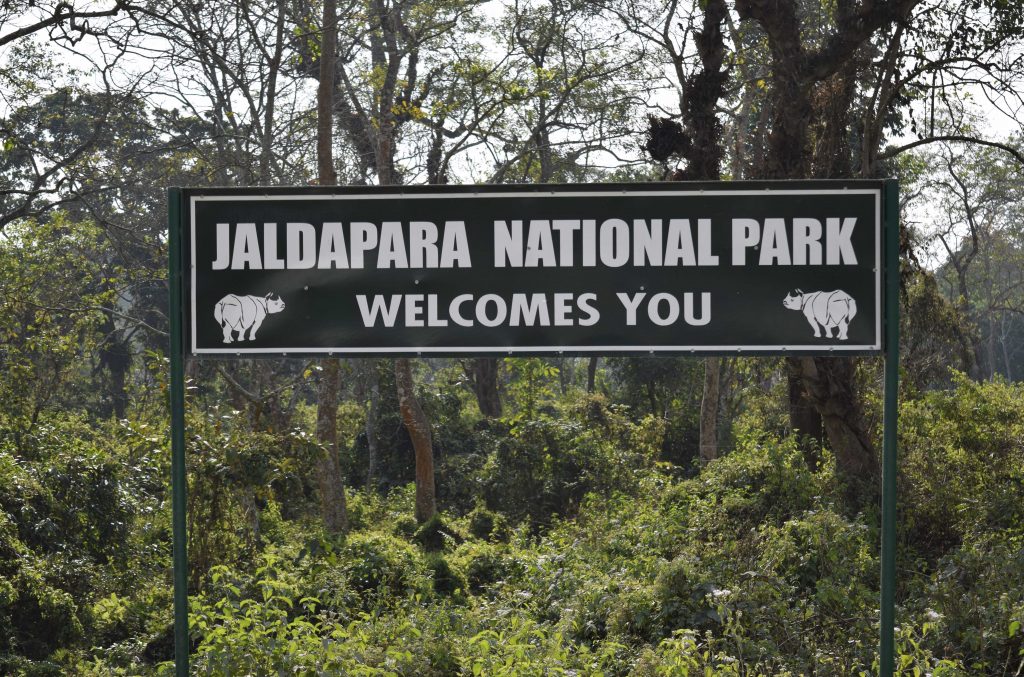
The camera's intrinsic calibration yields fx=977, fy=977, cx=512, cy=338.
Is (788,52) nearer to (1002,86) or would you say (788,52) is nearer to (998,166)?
(1002,86)

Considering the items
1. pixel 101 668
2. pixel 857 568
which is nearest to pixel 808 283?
pixel 857 568

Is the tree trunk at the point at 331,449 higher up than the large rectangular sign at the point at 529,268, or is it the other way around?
the large rectangular sign at the point at 529,268

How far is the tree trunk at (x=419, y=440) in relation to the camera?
609 inches

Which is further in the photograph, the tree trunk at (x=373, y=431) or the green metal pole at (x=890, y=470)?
the tree trunk at (x=373, y=431)

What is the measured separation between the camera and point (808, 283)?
13.6ft

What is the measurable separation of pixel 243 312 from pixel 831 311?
2488 mm

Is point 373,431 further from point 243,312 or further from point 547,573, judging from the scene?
point 243,312

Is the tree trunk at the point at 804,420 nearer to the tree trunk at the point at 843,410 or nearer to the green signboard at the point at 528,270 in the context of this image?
the tree trunk at the point at 843,410

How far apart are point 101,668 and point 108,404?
89.1 ft

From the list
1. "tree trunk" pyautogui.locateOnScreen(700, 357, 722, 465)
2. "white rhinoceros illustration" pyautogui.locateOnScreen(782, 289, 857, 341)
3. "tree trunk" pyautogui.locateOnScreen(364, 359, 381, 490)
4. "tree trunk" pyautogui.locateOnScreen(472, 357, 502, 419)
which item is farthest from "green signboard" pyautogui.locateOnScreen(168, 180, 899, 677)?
"tree trunk" pyautogui.locateOnScreen(472, 357, 502, 419)

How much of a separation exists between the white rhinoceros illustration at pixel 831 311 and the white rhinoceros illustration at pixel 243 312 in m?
2.27

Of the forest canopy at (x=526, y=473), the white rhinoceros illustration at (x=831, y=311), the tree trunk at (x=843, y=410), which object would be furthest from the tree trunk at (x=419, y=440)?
the white rhinoceros illustration at (x=831, y=311)

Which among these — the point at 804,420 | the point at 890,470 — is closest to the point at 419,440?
the point at 804,420

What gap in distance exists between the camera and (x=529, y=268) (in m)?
4.19
